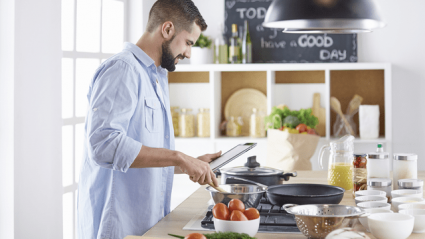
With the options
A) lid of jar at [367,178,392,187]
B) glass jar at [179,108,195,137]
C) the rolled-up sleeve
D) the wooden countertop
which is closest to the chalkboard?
glass jar at [179,108,195,137]

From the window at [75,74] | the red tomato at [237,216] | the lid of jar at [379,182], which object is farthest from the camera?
the window at [75,74]

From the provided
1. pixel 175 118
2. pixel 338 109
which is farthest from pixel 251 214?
pixel 175 118

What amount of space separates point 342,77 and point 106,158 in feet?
9.74

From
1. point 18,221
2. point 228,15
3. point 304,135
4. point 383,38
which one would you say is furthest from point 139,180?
point 383,38

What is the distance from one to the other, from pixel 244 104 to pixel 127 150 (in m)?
2.73

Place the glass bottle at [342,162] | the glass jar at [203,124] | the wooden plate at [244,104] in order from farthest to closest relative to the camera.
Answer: the wooden plate at [244,104] → the glass jar at [203,124] → the glass bottle at [342,162]

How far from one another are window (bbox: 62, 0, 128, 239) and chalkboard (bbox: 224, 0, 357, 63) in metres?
1.27

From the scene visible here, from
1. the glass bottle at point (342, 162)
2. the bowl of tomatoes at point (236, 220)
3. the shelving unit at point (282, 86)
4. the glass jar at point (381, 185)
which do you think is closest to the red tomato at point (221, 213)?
the bowl of tomatoes at point (236, 220)

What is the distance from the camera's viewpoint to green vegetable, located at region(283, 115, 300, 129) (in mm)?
3730

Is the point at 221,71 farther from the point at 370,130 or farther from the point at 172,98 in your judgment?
the point at 370,130

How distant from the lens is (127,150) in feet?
5.28

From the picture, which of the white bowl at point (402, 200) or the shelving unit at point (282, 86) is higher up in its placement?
the shelving unit at point (282, 86)

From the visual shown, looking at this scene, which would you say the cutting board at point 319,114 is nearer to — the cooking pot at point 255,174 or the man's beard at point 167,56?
the cooking pot at point 255,174

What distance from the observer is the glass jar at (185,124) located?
4.11m
